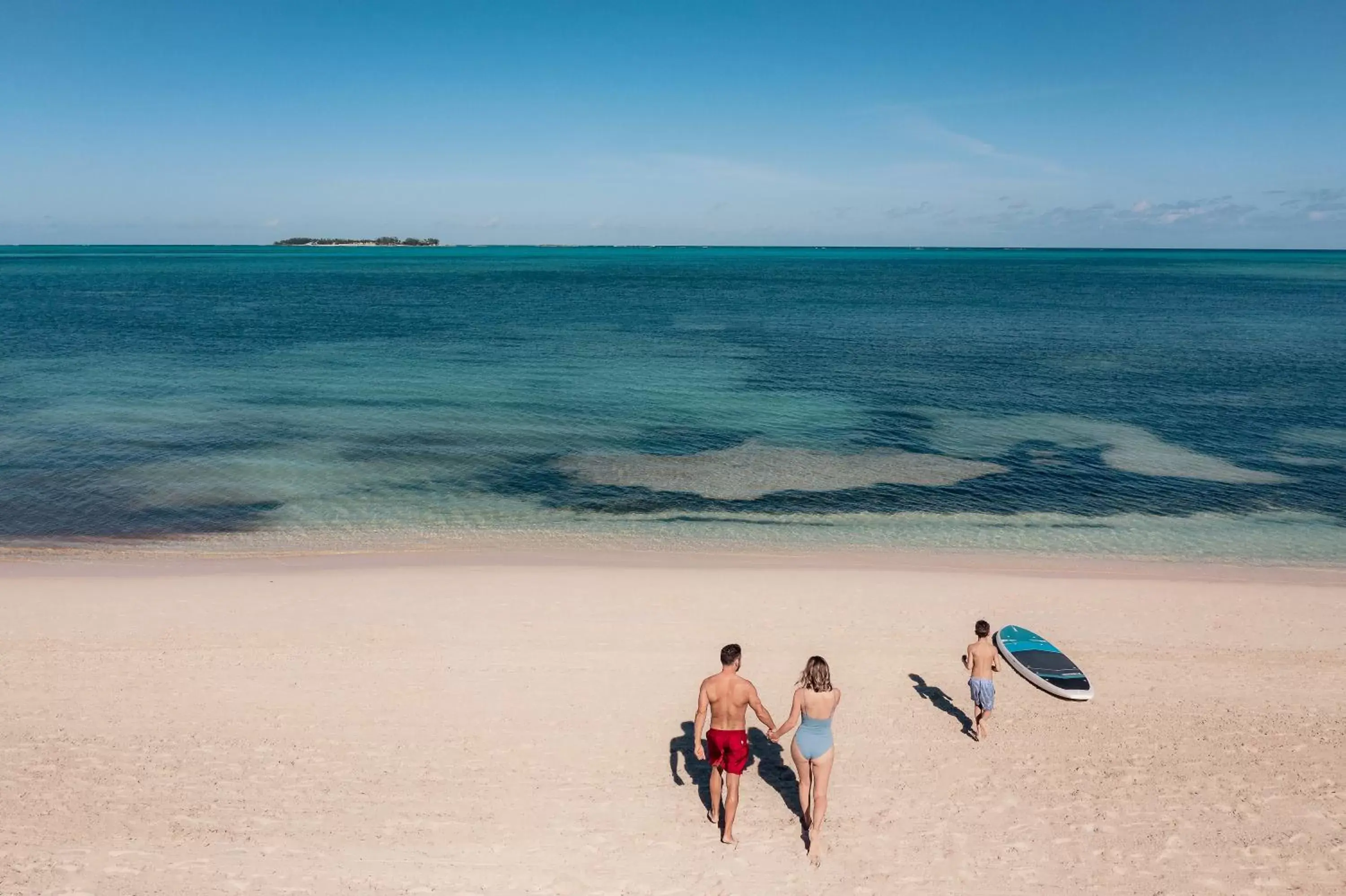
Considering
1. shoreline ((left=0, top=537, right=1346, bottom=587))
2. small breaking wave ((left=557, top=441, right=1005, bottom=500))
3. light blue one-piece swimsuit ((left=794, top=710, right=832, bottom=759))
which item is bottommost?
shoreline ((left=0, top=537, right=1346, bottom=587))

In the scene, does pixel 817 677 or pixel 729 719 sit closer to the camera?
pixel 817 677

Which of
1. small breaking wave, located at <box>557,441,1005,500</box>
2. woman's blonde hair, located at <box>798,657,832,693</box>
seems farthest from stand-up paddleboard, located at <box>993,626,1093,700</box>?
small breaking wave, located at <box>557,441,1005,500</box>

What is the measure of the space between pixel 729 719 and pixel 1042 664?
7143mm

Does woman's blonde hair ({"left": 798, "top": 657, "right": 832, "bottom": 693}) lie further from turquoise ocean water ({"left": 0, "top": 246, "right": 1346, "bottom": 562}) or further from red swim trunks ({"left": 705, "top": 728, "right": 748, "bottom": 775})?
turquoise ocean water ({"left": 0, "top": 246, "right": 1346, "bottom": 562})

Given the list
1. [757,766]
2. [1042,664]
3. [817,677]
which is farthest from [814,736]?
[1042,664]

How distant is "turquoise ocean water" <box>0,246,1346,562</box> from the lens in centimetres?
2259

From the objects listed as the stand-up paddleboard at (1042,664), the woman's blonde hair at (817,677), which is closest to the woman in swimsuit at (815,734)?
the woman's blonde hair at (817,677)

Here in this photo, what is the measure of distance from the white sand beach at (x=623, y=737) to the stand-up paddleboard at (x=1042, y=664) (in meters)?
0.26

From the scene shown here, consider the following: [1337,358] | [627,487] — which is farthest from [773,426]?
[1337,358]

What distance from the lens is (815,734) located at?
8.73m

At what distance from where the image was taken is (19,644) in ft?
47.5

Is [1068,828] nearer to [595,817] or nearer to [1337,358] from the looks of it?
[595,817]

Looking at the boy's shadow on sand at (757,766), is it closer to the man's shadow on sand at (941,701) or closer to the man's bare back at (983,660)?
the man's shadow on sand at (941,701)

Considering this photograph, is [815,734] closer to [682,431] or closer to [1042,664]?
Answer: [1042,664]
